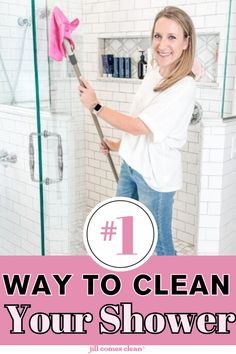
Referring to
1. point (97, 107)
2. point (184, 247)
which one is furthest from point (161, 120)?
point (184, 247)

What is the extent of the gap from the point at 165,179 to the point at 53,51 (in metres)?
0.49

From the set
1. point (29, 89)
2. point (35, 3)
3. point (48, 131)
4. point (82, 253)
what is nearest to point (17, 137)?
point (29, 89)

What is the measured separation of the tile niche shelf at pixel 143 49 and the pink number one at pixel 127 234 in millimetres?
835

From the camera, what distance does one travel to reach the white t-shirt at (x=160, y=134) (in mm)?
1110

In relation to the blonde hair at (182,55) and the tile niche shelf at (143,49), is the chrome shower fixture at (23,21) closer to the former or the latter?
the tile niche shelf at (143,49)

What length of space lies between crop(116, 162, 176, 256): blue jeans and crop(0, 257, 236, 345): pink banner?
162 millimetres

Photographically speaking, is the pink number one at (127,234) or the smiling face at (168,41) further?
the smiling face at (168,41)

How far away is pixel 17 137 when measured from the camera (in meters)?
1.63

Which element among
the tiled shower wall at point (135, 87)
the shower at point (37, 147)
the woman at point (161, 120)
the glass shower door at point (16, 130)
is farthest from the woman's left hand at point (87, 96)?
the glass shower door at point (16, 130)

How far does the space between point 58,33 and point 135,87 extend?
0.91 m

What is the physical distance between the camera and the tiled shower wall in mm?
1489

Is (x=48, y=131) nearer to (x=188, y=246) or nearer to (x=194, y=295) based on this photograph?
(x=194, y=295)

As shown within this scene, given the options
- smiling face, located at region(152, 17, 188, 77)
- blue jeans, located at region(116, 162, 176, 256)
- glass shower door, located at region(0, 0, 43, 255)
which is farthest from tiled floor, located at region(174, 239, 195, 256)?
smiling face, located at region(152, 17, 188, 77)

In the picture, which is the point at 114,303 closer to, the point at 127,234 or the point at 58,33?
the point at 127,234
